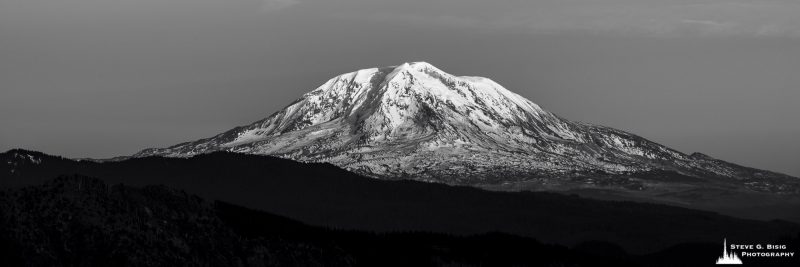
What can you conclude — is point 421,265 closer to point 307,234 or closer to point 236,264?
point 307,234

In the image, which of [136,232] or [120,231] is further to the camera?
[136,232]

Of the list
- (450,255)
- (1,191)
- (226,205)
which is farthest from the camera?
(450,255)

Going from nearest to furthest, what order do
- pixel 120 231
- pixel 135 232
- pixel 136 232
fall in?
pixel 120 231
pixel 135 232
pixel 136 232

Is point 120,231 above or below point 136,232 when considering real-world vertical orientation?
below

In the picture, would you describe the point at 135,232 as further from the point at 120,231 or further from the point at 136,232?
the point at 120,231

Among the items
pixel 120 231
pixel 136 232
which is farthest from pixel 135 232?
pixel 120 231

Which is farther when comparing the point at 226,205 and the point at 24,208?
the point at 226,205

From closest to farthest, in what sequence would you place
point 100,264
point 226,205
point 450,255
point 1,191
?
point 100,264, point 1,191, point 226,205, point 450,255

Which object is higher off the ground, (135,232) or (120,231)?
(135,232)

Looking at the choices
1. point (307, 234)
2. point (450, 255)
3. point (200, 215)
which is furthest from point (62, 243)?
point (450, 255)

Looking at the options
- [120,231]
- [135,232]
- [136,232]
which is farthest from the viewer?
[136,232]
